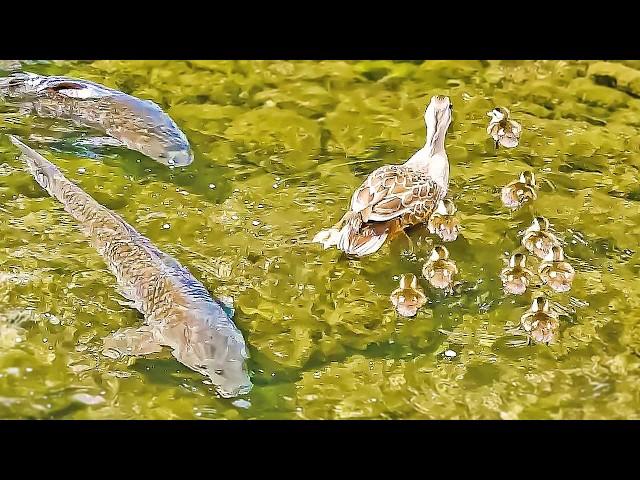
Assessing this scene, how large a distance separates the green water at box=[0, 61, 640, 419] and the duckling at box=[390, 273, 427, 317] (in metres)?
0.02

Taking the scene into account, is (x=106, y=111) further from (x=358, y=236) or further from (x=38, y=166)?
(x=358, y=236)

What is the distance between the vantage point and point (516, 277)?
4.96ft

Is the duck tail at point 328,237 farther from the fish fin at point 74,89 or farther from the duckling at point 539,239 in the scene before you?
the fish fin at point 74,89

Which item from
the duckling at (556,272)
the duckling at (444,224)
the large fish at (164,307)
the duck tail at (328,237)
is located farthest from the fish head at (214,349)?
the duckling at (556,272)

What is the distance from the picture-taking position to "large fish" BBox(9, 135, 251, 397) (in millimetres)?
1394

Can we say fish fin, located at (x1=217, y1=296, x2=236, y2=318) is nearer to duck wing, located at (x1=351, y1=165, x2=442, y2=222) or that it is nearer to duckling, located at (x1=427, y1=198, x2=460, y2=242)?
duck wing, located at (x1=351, y1=165, x2=442, y2=222)

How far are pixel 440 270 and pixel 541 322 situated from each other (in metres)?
0.19

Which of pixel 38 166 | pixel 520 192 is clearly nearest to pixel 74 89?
pixel 38 166

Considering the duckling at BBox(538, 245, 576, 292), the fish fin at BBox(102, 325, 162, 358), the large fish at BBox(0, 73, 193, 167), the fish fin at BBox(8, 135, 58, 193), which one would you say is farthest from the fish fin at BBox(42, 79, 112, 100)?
the duckling at BBox(538, 245, 576, 292)

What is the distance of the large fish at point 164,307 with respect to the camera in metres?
1.39

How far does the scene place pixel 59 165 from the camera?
1743mm
